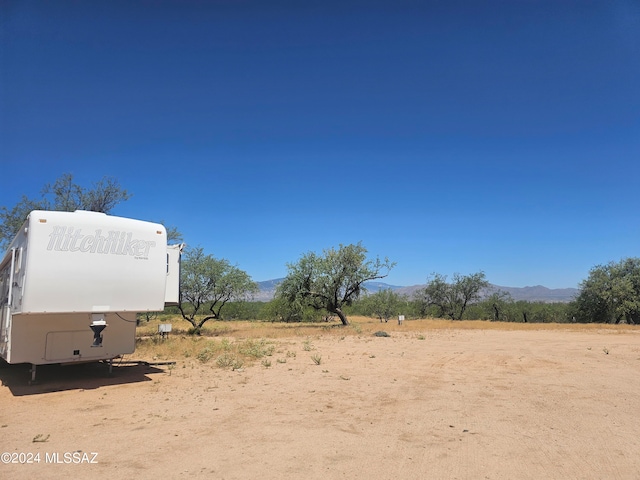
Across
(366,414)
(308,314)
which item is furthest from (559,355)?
(308,314)

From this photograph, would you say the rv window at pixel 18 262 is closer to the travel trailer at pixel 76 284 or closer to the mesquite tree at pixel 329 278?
the travel trailer at pixel 76 284

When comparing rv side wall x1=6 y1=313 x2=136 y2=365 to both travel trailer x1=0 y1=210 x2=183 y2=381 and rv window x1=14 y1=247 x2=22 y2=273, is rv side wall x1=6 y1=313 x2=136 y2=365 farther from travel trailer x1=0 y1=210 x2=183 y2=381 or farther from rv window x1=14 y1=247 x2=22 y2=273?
rv window x1=14 y1=247 x2=22 y2=273

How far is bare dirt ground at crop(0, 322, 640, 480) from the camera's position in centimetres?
465

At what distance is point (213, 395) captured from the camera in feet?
26.9

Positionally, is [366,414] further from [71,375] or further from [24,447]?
[71,375]

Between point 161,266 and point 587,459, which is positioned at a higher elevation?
point 161,266

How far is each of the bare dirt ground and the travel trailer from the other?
1.03 m

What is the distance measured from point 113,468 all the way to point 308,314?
38.7 m

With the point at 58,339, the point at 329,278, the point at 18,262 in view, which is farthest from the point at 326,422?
the point at 329,278

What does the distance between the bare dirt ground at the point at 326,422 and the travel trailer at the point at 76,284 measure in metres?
1.03

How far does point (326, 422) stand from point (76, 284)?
566 centimetres

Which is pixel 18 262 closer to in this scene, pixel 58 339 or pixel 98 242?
pixel 98 242

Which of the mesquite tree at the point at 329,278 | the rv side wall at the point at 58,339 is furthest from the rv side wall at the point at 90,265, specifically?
the mesquite tree at the point at 329,278

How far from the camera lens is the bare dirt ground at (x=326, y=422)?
4648 millimetres
